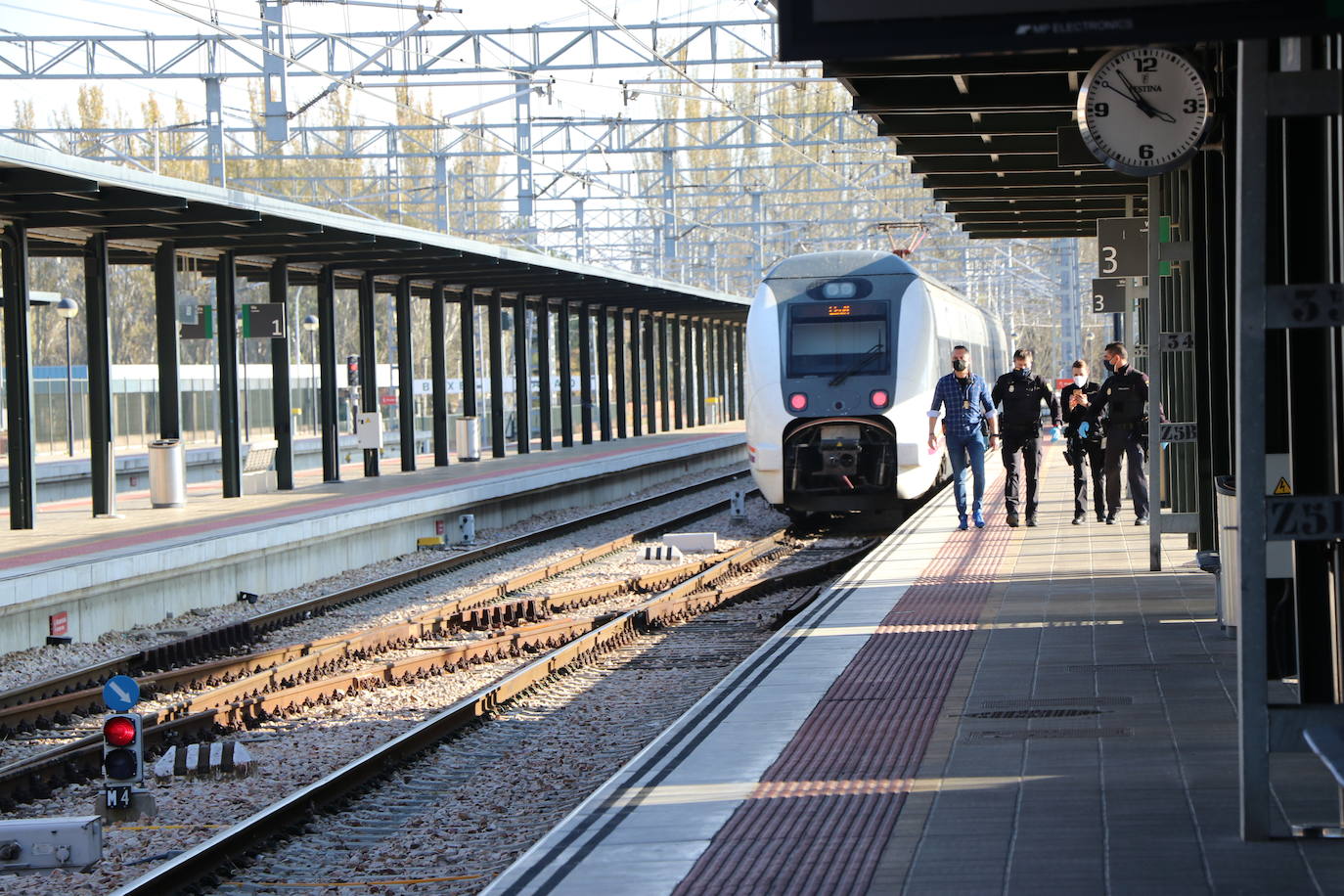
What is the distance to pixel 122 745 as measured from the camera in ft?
24.0

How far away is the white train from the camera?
1888cm

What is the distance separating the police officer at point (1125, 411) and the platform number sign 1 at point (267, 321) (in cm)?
1189

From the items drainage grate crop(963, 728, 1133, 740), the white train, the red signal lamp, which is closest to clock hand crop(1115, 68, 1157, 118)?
drainage grate crop(963, 728, 1133, 740)

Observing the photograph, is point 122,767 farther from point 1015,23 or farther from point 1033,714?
point 1015,23

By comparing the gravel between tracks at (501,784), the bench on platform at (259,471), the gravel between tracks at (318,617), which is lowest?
the gravel between tracks at (501,784)

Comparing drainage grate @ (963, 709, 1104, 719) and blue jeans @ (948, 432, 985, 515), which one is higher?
blue jeans @ (948, 432, 985, 515)

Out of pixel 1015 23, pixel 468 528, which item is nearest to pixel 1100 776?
pixel 1015 23

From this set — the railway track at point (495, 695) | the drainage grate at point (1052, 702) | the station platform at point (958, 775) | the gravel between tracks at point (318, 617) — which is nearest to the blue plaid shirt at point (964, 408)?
the railway track at point (495, 695)

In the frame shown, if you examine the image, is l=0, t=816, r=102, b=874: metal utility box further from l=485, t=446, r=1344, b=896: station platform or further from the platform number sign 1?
the platform number sign 1

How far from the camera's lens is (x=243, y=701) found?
9.91 metres

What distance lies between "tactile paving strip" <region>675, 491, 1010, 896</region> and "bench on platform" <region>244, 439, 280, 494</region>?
14927mm

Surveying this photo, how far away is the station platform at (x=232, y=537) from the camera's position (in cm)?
1355

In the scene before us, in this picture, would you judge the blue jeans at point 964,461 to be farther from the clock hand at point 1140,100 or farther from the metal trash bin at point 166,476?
the metal trash bin at point 166,476

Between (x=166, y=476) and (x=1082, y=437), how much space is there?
37.7 feet
